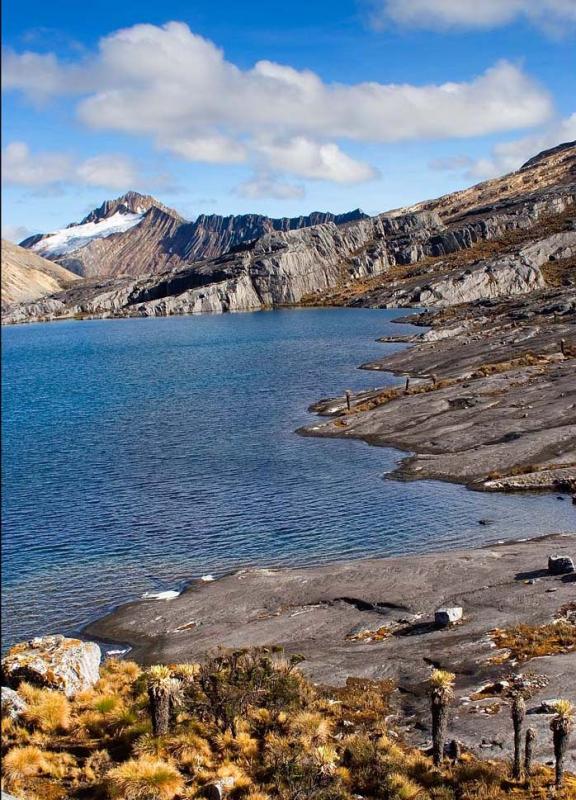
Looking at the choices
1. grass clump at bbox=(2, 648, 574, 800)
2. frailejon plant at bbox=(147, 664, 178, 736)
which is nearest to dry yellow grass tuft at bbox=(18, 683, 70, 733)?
grass clump at bbox=(2, 648, 574, 800)

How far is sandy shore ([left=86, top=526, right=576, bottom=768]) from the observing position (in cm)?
2930

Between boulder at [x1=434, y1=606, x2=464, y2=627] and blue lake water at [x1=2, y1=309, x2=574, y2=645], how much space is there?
12.0m

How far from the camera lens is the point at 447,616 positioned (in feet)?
116

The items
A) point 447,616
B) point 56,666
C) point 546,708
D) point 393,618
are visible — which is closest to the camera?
point 546,708

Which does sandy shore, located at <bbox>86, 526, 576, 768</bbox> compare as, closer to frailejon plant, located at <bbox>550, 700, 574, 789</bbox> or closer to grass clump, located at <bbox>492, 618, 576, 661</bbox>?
grass clump, located at <bbox>492, 618, 576, 661</bbox>

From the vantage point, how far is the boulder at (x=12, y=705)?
24312 mm

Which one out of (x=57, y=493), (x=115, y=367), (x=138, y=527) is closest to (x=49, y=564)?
(x=138, y=527)

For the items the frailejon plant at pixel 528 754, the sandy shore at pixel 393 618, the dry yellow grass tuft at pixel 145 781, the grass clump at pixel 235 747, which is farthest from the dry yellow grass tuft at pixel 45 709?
the frailejon plant at pixel 528 754

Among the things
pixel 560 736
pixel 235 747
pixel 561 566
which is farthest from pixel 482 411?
pixel 235 747

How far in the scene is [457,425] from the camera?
251 ft

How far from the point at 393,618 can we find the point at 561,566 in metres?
9.78

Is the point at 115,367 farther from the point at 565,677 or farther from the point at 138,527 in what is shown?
the point at 565,677

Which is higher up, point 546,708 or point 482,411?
point 482,411

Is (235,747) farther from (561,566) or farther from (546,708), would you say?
(561,566)
